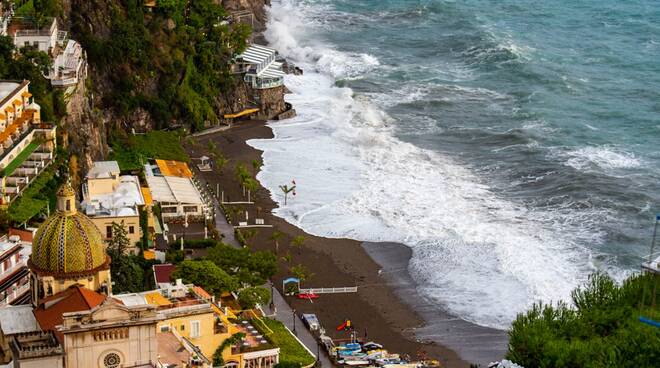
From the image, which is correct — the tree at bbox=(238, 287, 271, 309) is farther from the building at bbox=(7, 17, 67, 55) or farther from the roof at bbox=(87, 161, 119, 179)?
the building at bbox=(7, 17, 67, 55)

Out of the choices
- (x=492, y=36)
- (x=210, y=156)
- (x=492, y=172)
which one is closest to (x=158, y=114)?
(x=210, y=156)

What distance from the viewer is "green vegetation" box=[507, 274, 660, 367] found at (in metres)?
72.9

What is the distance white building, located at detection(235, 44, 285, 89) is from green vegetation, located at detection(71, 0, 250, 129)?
1.77m

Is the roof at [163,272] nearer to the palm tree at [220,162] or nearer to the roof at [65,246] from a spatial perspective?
the roof at [65,246]

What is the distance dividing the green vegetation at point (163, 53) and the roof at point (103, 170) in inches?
747

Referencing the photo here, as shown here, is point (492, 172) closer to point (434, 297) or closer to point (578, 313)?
point (434, 297)

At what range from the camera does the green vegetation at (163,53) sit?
140 m

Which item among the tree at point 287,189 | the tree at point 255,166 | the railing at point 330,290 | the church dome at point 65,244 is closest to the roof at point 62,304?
the church dome at point 65,244

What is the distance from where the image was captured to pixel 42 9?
5162 inches

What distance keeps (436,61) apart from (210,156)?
55946 mm

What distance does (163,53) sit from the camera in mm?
149250

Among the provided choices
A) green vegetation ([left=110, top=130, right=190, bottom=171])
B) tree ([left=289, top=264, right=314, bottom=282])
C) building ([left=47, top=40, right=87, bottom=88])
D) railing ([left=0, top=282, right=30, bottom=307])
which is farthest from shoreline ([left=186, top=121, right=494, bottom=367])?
railing ([left=0, top=282, right=30, bottom=307])

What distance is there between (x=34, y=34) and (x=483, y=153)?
52.5 metres

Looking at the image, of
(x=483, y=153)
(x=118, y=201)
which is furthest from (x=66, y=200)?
(x=483, y=153)
